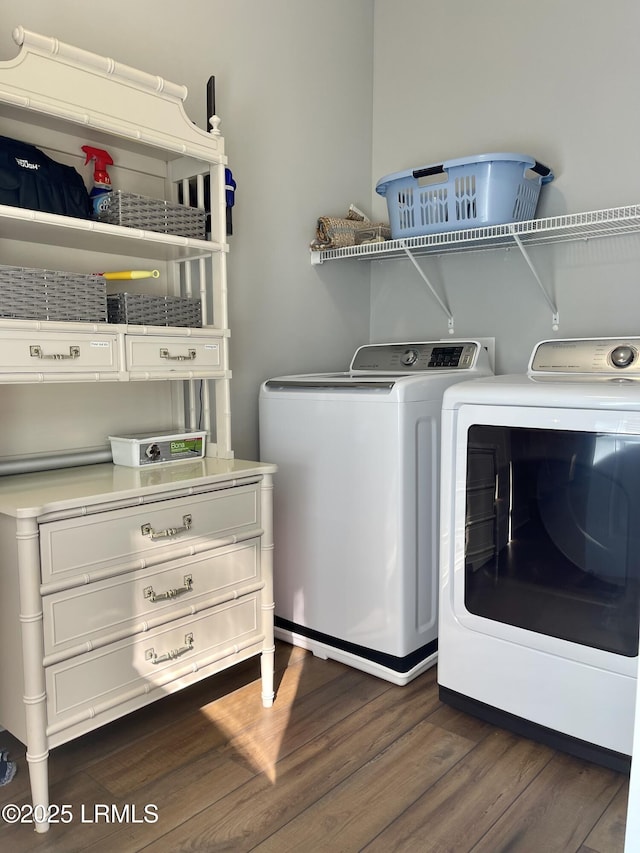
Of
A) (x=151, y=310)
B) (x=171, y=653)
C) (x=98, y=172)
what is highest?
(x=98, y=172)

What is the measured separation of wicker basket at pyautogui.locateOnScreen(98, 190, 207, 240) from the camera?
178 centimetres

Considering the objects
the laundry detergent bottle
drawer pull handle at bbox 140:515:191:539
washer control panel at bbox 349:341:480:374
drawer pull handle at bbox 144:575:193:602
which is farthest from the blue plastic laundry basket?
drawer pull handle at bbox 144:575:193:602

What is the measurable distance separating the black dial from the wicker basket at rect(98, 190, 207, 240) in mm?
1324

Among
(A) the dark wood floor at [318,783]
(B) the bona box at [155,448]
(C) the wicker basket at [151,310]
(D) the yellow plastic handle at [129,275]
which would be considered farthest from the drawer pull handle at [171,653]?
(D) the yellow plastic handle at [129,275]

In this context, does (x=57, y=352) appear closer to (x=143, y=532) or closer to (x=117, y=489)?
(x=117, y=489)

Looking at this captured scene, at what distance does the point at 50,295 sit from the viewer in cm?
162

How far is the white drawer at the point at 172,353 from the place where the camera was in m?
1.78

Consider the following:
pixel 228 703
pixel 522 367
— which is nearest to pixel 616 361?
pixel 522 367

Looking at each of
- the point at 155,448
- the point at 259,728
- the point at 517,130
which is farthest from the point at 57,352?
the point at 517,130

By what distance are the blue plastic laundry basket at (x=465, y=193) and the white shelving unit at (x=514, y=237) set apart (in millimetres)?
42

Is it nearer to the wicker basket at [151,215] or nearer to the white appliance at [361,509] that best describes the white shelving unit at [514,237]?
the white appliance at [361,509]

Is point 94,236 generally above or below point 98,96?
below

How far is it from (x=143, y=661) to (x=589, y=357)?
1600mm

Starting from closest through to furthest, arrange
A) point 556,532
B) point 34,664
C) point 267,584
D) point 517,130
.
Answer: point 34,664 < point 556,532 < point 267,584 < point 517,130
